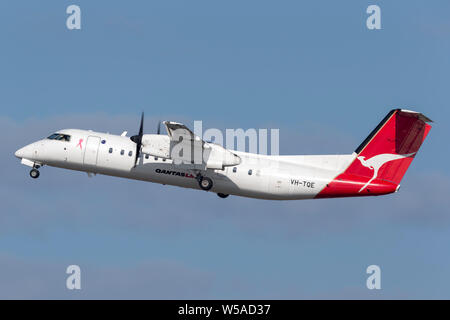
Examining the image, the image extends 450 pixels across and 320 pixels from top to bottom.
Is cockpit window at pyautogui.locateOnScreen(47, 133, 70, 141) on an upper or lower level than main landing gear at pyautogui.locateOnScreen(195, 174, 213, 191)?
upper

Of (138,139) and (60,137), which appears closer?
(138,139)

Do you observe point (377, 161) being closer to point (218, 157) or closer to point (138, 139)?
point (218, 157)

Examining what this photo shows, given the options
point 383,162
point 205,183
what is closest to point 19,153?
point 205,183

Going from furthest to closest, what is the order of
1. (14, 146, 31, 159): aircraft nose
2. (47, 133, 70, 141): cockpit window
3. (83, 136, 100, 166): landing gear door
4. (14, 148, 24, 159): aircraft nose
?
1. (14, 148, 24, 159): aircraft nose
2. (14, 146, 31, 159): aircraft nose
3. (47, 133, 70, 141): cockpit window
4. (83, 136, 100, 166): landing gear door

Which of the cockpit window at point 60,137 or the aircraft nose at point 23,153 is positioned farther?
the aircraft nose at point 23,153

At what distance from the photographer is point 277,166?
2808cm

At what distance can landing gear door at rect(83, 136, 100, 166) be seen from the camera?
28.4 meters

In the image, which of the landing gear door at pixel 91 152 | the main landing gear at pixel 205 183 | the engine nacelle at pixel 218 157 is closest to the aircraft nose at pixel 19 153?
the landing gear door at pixel 91 152

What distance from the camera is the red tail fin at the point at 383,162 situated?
27.8 meters

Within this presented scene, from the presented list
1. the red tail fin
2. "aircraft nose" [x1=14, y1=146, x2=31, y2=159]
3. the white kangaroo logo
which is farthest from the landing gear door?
the white kangaroo logo

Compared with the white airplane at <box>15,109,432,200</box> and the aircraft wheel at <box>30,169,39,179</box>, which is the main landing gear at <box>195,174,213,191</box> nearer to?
the white airplane at <box>15,109,432,200</box>

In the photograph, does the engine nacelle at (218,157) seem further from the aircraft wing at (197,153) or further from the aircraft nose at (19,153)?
the aircraft nose at (19,153)

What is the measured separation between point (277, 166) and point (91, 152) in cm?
702
